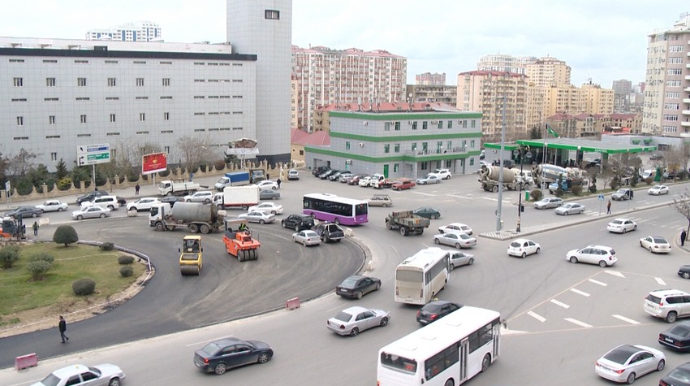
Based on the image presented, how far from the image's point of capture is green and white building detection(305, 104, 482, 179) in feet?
249

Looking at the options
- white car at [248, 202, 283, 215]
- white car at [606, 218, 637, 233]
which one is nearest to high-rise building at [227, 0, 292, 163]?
white car at [248, 202, 283, 215]

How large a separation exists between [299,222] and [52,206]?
2186 cm

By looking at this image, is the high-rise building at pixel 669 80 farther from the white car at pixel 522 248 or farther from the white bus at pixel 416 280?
the white bus at pixel 416 280

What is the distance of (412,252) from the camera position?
134 ft

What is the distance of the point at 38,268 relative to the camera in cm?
3303

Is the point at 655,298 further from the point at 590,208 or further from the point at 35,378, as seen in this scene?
the point at 590,208

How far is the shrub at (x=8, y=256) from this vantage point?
117 ft

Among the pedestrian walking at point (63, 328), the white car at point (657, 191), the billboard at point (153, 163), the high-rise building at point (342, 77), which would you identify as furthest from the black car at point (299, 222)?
the high-rise building at point (342, 77)

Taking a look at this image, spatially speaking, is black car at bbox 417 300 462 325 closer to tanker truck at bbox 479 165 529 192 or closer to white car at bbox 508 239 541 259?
white car at bbox 508 239 541 259

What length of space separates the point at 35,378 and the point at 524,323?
18.6 m

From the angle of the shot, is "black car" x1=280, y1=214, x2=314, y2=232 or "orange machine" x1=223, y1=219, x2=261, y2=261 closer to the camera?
"orange machine" x1=223, y1=219, x2=261, y2=261

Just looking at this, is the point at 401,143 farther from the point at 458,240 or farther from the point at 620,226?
the point at 458,240

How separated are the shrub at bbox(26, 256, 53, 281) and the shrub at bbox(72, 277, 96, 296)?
9.24ft

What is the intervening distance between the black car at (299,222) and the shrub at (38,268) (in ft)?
59.2
